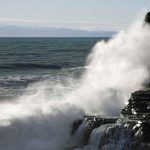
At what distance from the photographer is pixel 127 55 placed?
1556 inches

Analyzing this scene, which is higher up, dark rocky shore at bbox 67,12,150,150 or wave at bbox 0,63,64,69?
wave at bbox 0,63,64,69

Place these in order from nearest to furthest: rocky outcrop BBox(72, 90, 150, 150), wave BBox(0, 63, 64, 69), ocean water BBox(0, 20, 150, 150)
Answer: rocky outcrop BBox(72, 90, 150, 150) → ocean water BBox(0, 20, 150, 150) → wave BBox(0, 63, 64, 69)

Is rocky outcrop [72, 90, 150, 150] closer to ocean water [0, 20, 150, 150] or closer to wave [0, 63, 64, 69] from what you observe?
ocean water [0, 20, 150, 150]

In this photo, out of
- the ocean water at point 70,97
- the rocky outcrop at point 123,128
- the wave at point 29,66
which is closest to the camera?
the rocky outcrop at point 123,128

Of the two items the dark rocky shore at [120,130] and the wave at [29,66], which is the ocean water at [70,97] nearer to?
the dark rocky shore at [120,130]

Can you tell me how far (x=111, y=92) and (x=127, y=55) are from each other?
19.3ft

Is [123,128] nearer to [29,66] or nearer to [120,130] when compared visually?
[120,130]

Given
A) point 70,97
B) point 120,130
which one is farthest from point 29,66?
point 120,130

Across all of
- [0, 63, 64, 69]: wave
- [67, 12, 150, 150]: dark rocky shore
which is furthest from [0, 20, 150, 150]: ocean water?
[0, 63, 64, 69]: wave

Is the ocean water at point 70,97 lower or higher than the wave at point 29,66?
lower

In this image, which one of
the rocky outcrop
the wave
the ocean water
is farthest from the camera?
the wave

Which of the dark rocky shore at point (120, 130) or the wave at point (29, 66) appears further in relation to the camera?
the wave at point (29, 66)

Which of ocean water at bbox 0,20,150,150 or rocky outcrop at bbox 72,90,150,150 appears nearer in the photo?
rocky outcrop at bbox 72,90,150,150

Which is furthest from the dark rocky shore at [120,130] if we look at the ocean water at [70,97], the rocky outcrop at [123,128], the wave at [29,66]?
the wave at [29,66]
